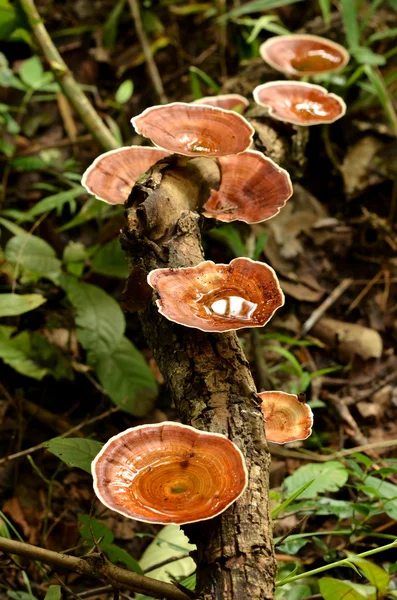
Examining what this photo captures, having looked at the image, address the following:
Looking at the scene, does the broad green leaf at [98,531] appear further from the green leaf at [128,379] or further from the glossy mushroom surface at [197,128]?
the glossy mushroom surface at [197,128]

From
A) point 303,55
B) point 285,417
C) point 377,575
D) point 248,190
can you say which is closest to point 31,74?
point 303,55

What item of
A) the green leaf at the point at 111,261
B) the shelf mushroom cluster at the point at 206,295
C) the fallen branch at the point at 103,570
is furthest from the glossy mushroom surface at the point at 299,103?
the fallen branch at the point at 103,570

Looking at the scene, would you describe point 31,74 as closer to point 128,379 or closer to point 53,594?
point 128,379

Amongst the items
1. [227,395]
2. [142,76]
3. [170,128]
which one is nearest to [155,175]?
[170,128]

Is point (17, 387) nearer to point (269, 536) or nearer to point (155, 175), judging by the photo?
point (155, 175)

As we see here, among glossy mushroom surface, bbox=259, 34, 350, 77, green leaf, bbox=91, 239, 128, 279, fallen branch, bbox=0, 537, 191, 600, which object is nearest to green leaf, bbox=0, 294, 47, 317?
green leaf, bbox=91, 239, 128, 279

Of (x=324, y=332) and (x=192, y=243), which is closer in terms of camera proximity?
(x=192, y=243)
